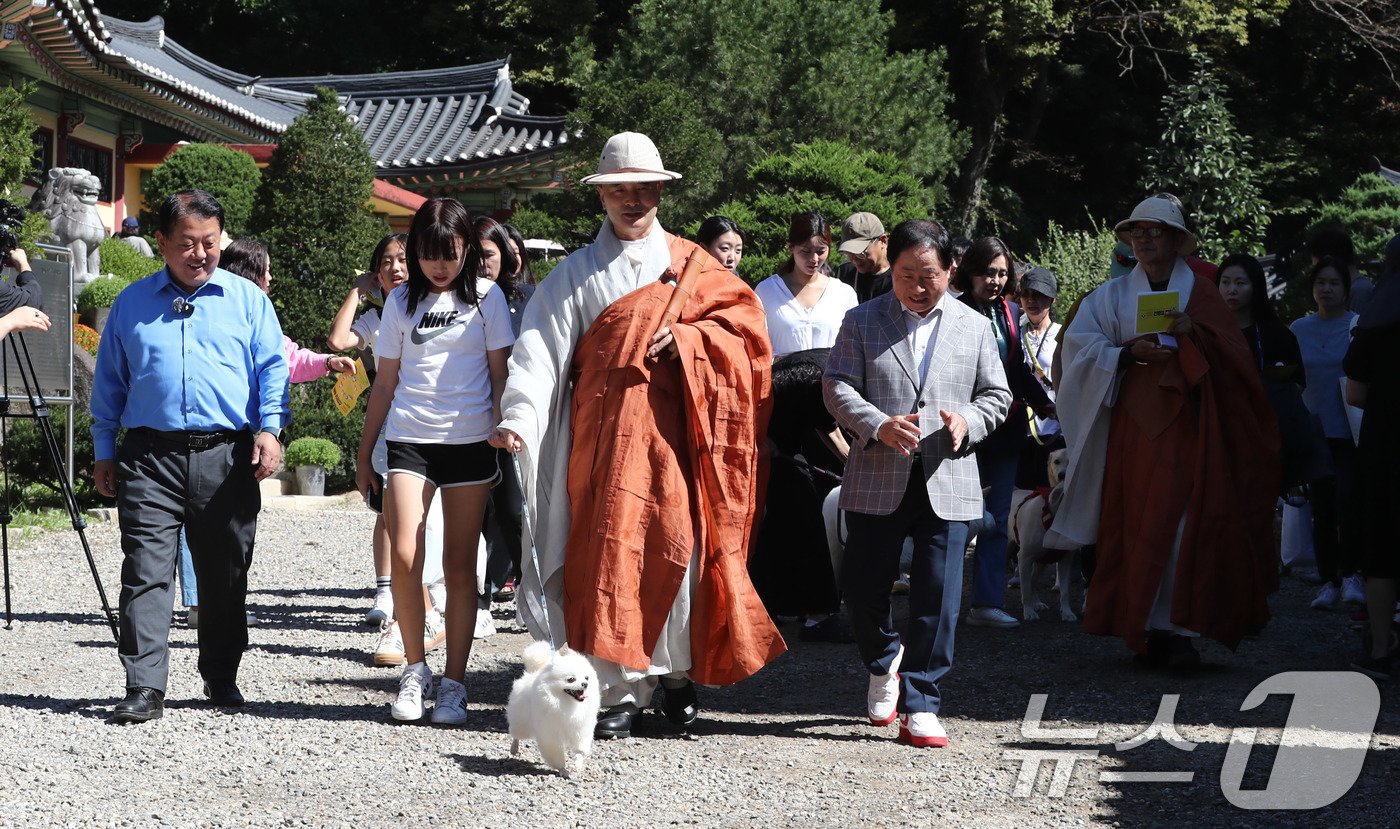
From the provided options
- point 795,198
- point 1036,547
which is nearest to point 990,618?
point 1036,547

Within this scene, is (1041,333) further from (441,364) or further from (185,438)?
(185,438)

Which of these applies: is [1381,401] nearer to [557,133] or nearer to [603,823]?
[603,823]

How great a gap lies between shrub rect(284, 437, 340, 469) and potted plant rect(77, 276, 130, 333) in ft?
6.43

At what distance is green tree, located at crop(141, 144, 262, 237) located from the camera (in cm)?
1731

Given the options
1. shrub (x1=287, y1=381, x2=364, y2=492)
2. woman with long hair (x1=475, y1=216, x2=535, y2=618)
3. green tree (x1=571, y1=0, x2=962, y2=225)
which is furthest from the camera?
green tree (x1=571, y1=0, x2=962, y2=225)

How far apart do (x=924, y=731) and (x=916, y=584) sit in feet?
1.55

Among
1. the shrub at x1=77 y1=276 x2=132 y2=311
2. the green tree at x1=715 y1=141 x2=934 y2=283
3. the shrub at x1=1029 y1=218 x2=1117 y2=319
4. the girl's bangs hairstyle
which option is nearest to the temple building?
the shrub at x1=77 y1=276 x2=132 y2=311

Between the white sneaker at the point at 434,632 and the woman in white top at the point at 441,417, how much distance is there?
1.33 m

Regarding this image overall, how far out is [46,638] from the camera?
6.61m

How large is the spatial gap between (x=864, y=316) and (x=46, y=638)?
13.4ft

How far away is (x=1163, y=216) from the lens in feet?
19.4

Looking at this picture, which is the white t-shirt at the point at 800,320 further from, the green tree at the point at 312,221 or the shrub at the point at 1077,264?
the shrub at the point at 1077,264

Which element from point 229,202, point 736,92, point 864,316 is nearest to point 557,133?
point 736,92

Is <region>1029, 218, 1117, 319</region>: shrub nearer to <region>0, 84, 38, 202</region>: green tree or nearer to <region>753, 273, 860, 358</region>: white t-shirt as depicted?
<region>0, 84, 38, 202</region>: green tree
